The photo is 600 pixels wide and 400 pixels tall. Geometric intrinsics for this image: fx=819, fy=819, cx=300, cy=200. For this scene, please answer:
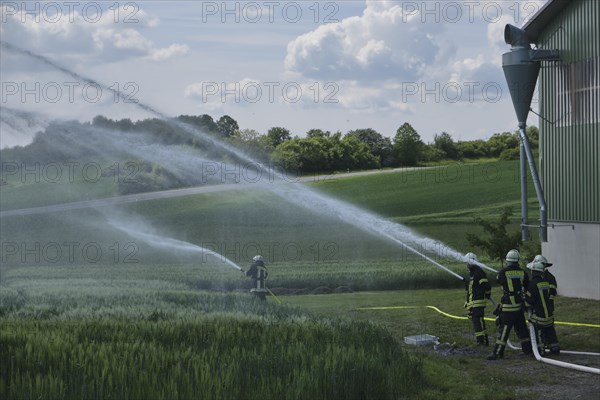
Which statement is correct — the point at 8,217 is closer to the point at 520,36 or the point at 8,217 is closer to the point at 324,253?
the point at 324,253

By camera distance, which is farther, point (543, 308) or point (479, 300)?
point (479, 300)

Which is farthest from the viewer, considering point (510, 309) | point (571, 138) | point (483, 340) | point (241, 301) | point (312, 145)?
point (312, 145)

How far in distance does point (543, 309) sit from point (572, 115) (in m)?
10.5

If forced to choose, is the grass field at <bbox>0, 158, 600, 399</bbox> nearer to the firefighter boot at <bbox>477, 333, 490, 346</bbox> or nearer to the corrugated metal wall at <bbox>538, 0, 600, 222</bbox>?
the firefighter boot at <bbox>477, 333, 490, 346</bbox>

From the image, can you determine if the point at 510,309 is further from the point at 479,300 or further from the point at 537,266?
the point at 479,300

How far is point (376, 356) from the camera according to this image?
1312 cm

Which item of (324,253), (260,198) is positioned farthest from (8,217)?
(324,253)

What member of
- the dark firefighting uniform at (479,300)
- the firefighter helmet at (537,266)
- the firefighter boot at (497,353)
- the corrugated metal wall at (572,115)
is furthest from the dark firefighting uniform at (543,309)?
the corrugated metal wall at (572,115)

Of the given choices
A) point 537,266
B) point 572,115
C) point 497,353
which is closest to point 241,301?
point 497,353

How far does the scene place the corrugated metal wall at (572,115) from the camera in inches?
942

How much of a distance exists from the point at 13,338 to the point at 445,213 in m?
40.9

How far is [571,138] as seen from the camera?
25.1 meters

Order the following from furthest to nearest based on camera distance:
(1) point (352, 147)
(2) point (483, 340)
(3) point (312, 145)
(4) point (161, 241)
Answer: (1) point (352, 147), (3) point (312, 145), (4) point (161, 241), (2) point (483, 340)

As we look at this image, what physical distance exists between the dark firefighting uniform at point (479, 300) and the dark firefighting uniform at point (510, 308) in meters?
1.51
